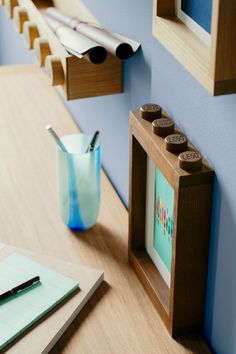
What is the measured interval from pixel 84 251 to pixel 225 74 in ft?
2.36

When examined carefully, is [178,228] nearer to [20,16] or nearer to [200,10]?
[200,10]

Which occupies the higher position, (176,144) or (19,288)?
(176,144)

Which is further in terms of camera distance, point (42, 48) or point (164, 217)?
point (42, 48)

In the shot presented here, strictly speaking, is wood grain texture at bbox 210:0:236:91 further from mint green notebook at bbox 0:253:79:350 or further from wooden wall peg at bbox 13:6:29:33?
wooden wall peg at bbox 13:6:29:33

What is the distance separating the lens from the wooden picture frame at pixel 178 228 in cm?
118

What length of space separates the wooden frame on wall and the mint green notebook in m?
0.54

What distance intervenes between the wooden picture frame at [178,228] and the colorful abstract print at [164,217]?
2.7 inches

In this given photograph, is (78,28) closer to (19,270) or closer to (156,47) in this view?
(156,47)

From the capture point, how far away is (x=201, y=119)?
1.19 metres

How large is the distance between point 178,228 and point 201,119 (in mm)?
179

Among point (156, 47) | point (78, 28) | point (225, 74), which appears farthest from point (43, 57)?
point (225, 74)

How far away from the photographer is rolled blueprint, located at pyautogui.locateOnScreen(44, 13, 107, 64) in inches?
58.7

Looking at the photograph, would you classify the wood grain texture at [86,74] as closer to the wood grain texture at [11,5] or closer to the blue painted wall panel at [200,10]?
the wood grain texture at [11,5]

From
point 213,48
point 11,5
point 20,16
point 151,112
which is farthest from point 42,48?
point 213,48
